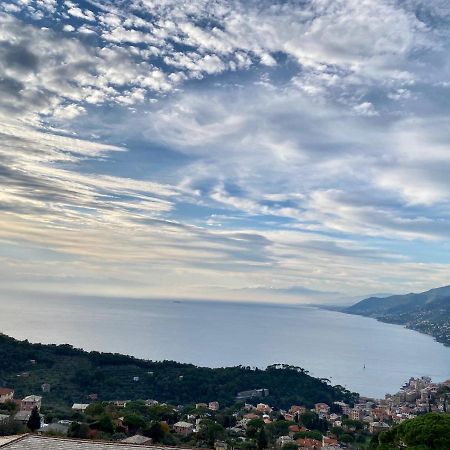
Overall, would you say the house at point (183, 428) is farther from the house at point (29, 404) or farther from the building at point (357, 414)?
the building at point (357, 414)

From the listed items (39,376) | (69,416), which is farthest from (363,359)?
(69,416)

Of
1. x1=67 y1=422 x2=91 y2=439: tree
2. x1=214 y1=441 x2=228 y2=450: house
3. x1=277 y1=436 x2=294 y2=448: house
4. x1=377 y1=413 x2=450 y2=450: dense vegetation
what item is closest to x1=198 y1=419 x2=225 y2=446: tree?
x1=214 y1=441 x2=228 y2=450: house

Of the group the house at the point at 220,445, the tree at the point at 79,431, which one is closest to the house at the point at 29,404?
the tree at the point at 79,431

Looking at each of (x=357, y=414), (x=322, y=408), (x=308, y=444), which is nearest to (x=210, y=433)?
(x=308, y=444)

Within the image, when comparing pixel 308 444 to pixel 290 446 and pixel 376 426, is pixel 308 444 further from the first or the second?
pixel 376 426

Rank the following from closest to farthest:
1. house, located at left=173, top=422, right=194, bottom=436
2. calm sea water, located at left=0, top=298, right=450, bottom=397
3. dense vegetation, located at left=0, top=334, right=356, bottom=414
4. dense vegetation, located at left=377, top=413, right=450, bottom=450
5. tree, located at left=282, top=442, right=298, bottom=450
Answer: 1. dense vegetation, located at left=377, top=413, right=450, bottom=450
2. tree, located at left=282, top=442, right=298, bottom=450
3. house, located at left=173, top=422, right=194, bottom=436
4. dense vegetation, located at left=0, top=334, right=356, bottom=414
5. calm sea water, located at left=0, top=298, right=450, bottom=397

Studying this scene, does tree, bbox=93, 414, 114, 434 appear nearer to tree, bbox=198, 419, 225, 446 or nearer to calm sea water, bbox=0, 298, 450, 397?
tree, bbox=198, 419, 225, 446
